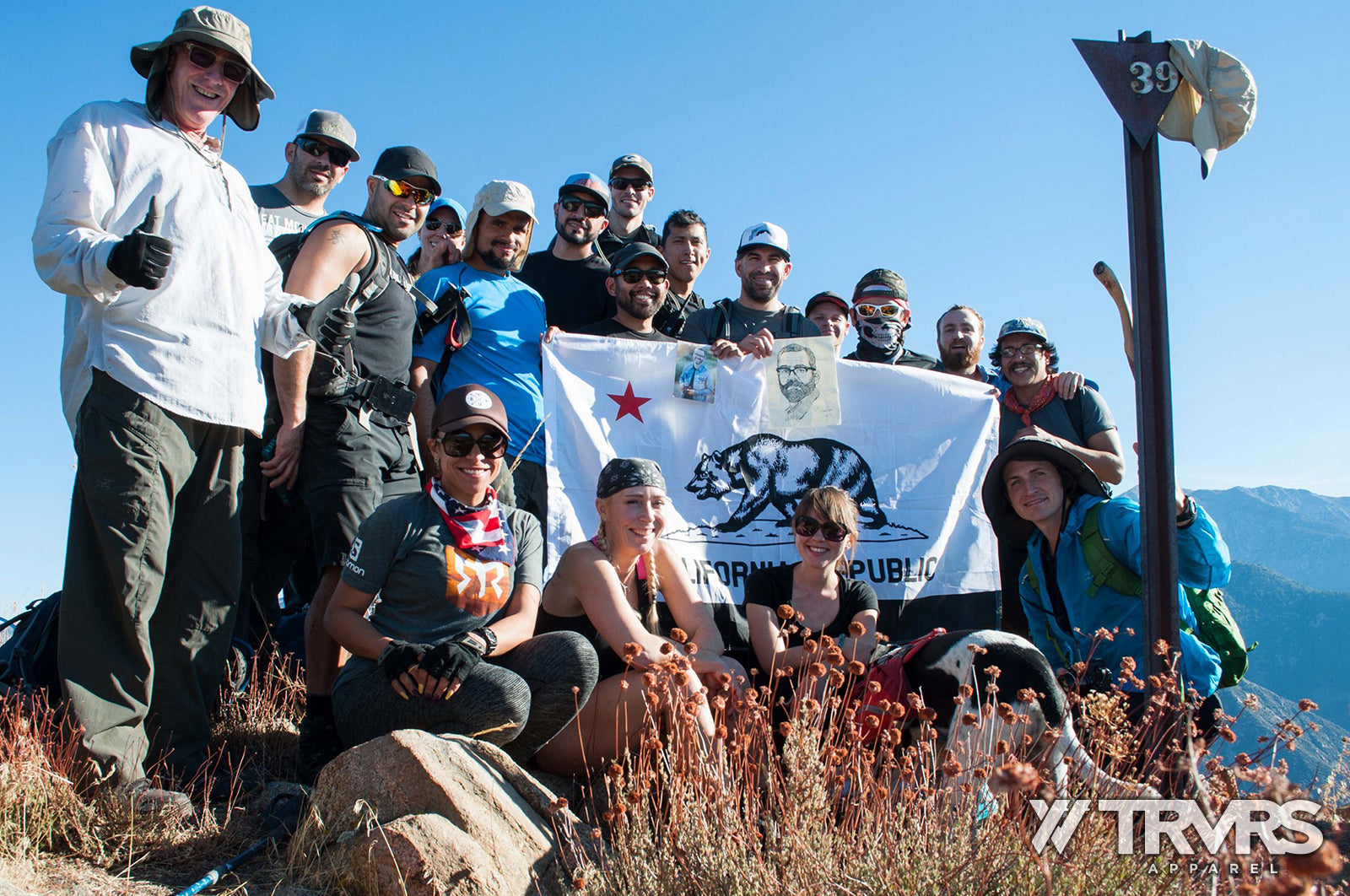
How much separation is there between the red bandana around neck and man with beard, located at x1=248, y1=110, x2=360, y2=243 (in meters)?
4.28

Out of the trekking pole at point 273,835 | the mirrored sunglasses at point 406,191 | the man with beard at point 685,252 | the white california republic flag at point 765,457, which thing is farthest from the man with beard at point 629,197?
the trekking pole at point 273,835

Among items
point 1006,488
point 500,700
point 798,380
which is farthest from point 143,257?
point 1006,488

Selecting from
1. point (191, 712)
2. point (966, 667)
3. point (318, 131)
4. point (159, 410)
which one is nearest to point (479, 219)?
point (318, 131)

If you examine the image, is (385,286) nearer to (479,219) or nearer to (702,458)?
(479,219)

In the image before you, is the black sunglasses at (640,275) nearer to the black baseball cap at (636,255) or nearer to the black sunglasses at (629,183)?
the black baseball cap at (636,255)

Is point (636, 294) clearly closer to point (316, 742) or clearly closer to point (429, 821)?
point (316, 742)

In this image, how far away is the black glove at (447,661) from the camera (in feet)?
12.8

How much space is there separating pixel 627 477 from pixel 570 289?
256 cm

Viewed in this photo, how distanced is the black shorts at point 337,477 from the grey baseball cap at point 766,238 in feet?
10.2

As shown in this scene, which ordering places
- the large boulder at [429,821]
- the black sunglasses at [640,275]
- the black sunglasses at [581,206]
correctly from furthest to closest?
the black sunglasses at [581,206]
the black sunglasses at [640,275]
the large boulder at [429,821]

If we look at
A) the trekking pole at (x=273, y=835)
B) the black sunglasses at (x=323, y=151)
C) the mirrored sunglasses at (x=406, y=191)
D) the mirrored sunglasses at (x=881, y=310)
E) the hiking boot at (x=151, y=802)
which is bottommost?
the trekking pole at (x=273, y=835)

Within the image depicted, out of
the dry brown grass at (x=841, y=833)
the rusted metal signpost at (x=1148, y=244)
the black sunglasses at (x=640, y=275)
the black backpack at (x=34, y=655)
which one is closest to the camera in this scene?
the dry brown grass at (x=841, y=833)

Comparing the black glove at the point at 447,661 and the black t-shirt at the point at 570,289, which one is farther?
the black t-shirt at the point at 570,289

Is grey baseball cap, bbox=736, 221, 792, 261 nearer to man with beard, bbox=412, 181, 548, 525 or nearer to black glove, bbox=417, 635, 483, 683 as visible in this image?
man with beard, bbox=412, 181, 548, 525
